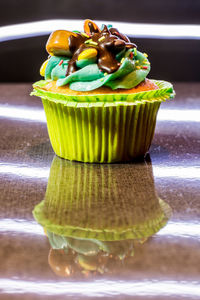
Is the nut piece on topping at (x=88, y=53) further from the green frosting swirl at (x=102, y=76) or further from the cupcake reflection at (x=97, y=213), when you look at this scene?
the cupcake reflection at (x=97, y=213)

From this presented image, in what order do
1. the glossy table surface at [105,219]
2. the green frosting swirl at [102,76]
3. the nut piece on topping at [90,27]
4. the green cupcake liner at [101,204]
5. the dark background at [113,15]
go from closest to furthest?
the glossy table surface at [105,219] → the green cupcake liner at [101,204] → the green frosting swirl at [102,76] → the nut piece on topping at [90,27] → the dark background at [113,15]

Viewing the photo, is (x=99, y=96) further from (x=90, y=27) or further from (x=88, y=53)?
(x=90, y=27)

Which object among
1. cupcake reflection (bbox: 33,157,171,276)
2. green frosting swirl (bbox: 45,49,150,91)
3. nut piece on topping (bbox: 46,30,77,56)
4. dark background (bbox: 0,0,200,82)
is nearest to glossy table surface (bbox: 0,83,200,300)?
cupcake reflection (bbox: 33,157,171,276)

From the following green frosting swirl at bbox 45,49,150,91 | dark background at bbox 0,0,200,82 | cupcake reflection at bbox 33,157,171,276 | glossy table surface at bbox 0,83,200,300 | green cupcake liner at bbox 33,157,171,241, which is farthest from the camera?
dark background at bbox 0,0,200,82

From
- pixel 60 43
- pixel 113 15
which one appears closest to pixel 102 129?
pixel 60 43

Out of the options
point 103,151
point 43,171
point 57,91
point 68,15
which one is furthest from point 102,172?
point 68,15

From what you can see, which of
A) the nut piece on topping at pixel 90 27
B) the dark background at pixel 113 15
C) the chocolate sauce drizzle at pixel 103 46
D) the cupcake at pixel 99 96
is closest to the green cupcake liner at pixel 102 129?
the cupcake at pixel 99 96

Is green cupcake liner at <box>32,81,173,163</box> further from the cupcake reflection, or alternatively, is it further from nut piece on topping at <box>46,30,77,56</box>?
nut piece on topping at <box>46,30,77,56</box>
